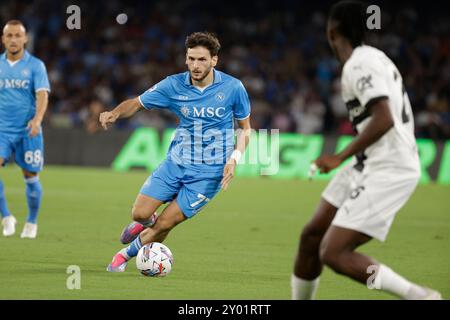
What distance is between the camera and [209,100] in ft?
29.1

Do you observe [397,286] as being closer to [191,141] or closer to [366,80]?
[366,80]

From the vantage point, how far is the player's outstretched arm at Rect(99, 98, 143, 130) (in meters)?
8.18

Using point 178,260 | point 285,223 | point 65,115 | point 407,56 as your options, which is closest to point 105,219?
point 285,223

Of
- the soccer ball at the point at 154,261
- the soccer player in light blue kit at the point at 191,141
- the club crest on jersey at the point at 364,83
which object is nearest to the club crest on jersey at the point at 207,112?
the soccer player in light blue kit at the point at 191,141

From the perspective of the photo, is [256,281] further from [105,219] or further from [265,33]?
[265,33]

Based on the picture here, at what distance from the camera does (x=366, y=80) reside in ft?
19.4

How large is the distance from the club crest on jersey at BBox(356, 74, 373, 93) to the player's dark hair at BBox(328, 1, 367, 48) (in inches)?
12.8

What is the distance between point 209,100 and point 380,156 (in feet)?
10.3

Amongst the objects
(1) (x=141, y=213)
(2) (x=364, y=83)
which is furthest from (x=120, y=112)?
(2) (x=364, y=83)

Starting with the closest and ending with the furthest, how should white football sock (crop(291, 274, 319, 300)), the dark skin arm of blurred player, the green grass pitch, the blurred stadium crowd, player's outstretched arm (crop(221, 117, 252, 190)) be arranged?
the dark skin arm of blurred player, white football sock (crop(291, 274, 319, 300)), the green grass pitch, player's outstretched arm (crop(221, 117, 252, 190)), the blurred stadium crowd

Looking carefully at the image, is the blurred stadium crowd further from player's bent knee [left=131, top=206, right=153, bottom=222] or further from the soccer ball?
the soccer ball

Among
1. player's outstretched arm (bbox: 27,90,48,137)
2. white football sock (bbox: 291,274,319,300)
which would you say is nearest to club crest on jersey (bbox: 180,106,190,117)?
player's outstretched arm (bbox: 27,90,48,137)

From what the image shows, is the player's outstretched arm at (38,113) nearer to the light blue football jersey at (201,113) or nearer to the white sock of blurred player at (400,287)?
the light blue football jersey at (201,113)
